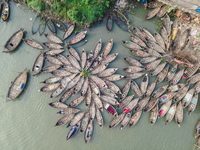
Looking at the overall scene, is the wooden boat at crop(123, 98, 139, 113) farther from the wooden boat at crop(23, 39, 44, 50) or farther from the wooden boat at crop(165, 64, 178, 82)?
the wooden boat at crop(23, 39, 44, 50)

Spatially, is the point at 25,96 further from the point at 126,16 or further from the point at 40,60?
the point at 126,16

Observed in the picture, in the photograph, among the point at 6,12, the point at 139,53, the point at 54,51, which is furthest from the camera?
the point at 6,12

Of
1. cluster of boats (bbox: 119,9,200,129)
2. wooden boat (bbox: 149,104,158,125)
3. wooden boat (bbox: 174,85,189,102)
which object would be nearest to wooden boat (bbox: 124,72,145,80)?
cluster of boats (bbox: 119,9,200,129)

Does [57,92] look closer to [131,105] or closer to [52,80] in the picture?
[52,80]

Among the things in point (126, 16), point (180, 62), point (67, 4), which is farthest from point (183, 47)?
point (67, 4)

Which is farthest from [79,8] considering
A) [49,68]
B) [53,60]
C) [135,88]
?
[135,88]

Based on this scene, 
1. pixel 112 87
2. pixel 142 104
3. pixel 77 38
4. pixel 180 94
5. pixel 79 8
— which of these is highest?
pixel 79 8
